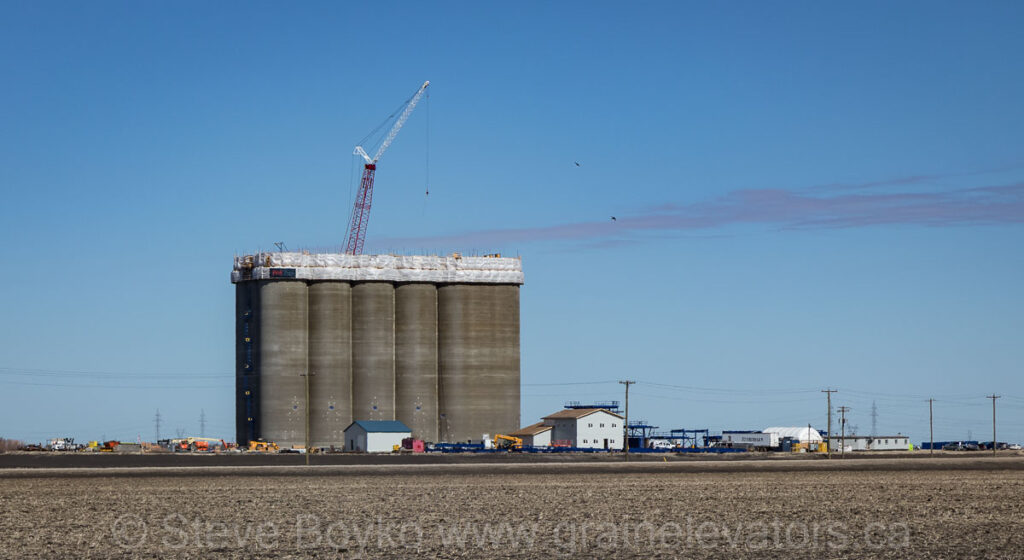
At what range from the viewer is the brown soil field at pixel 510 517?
35.9 m

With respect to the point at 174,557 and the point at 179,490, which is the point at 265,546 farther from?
the point at 179,490

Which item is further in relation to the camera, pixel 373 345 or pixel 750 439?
pixel 750 439

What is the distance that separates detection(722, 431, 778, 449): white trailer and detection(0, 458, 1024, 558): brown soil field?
113 meters

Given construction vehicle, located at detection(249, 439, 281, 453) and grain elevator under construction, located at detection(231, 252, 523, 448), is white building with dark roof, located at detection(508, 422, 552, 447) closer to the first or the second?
grain elevator under construction, located at detection(231, 252, 523, 448)

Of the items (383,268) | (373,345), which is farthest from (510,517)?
(383,268)

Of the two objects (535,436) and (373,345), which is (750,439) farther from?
(373,345)

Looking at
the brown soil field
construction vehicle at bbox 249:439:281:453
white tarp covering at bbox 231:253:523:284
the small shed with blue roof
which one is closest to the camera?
the brown soil field

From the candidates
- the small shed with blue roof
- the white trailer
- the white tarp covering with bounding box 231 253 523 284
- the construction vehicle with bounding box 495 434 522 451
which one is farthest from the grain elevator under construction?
the white trailer

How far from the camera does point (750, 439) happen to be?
19400 cm

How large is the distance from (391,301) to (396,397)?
13.2 meters

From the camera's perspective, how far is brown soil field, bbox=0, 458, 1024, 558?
35.9 meters

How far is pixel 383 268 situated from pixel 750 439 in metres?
68.2

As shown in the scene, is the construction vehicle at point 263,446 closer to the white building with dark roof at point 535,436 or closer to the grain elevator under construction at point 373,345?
the grain elevator under construction at point 373,345

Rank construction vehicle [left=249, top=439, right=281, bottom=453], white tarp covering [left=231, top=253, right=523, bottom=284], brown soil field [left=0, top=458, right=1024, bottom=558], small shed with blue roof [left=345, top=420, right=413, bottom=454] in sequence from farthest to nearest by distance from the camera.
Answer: white tarp covering [left=231, top=253, right=523, bottom=284] → construction vehicle [left=249, top=439, right=281, bottom=453] → small shed with blue roof [left=345, top=420, right=413, bottom=454] → brown soil field [left=0, top=458, right=1024, bottom=558]
